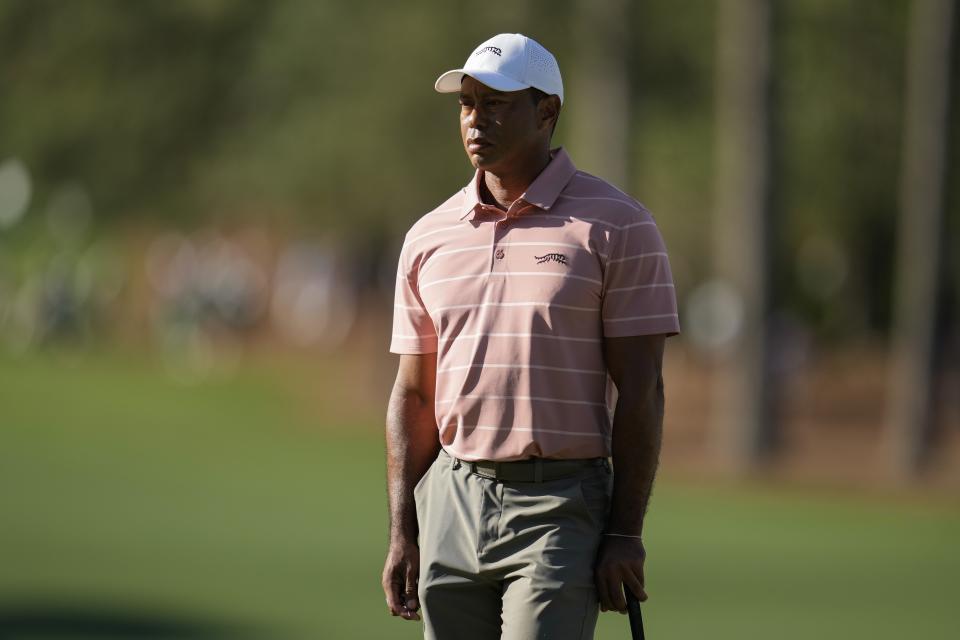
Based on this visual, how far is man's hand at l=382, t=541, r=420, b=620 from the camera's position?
4.79m

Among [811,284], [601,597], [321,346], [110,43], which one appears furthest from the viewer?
[321,346]

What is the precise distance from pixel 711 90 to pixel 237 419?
866 cm

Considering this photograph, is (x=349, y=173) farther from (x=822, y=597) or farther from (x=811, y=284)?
(x=822, y=597)

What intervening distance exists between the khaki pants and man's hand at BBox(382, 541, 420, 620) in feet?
0.35

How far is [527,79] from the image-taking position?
4648 millimetres

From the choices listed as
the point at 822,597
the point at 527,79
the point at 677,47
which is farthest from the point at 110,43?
the point at 527,79

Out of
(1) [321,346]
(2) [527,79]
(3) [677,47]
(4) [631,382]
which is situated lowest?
(1) [321,346]

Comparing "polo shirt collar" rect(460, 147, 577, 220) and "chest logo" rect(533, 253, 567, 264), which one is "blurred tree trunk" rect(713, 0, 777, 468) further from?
"chest logo" rect(533, 253, 567, 264)

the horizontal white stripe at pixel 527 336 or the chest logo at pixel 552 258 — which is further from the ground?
the chest logo at pixel 552 258

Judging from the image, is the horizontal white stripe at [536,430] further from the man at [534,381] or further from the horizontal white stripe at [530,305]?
the horizontal white stripe at [530,305]

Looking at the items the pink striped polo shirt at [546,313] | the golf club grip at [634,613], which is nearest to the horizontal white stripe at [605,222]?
the pink striped polo shirt at [546,313]

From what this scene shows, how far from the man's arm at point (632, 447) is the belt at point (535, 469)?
0.10 meters

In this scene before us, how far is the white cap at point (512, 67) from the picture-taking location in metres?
4.61

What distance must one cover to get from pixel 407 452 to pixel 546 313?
2.19 ft
